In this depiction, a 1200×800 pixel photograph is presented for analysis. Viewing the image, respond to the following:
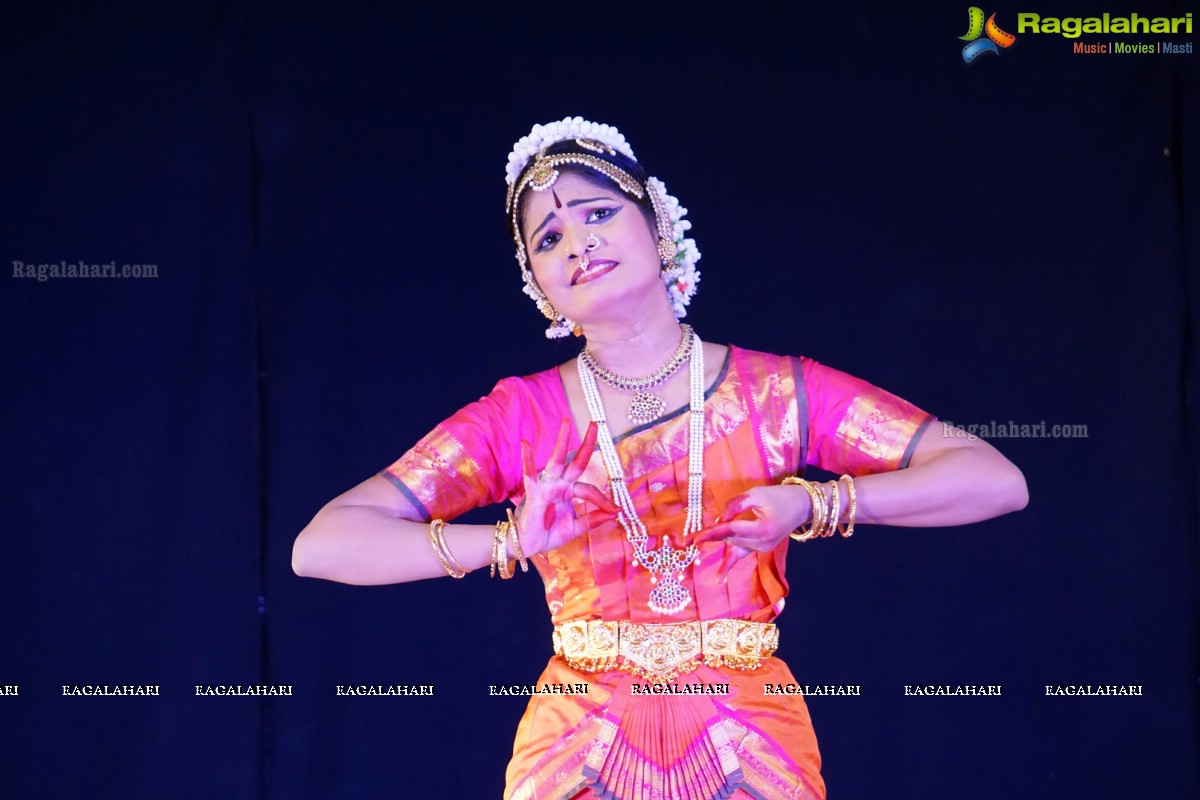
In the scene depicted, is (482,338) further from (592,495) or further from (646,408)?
(592,495)

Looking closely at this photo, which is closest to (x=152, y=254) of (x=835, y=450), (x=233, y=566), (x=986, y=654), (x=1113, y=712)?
(x=233, y=566)

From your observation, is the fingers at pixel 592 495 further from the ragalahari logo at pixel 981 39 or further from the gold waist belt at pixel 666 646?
the ragalahari logo at pixel 981 39

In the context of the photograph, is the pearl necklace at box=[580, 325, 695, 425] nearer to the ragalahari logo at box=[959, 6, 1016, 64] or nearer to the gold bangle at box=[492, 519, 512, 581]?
the gold bangle at box=[492, 519, 512, 581]

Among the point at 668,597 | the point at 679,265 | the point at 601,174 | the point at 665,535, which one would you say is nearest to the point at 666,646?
the point at 668,597

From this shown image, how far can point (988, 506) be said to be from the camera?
7.83 feet

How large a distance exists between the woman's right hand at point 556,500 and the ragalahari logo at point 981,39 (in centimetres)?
170

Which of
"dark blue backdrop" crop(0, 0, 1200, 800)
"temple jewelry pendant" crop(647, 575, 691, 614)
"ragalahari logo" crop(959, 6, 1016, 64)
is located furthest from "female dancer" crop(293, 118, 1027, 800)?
"ragalahari logo" crop(959, 6, 1016, 64)

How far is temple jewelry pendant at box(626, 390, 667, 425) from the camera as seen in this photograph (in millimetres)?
2531

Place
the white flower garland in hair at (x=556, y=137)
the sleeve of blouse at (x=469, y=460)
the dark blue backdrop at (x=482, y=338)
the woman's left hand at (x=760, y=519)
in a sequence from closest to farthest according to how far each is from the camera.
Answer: the woman's left hand at (x=760, y=519), the sleeve of blouse at (x=469, y=460), the white flower garland in hair at (x=556, y=137), the dark blue backdrop at (x=482, y=338)

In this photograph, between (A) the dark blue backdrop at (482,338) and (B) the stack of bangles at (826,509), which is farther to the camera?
(A) the dark blue backdrop at (482,338)

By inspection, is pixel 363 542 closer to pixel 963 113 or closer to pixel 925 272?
pixel 925 272

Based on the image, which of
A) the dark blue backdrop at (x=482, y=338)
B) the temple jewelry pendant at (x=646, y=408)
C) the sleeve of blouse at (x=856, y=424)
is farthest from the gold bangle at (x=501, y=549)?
the dark blue backdrop at (x=482, y=338)

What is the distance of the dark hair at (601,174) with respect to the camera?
8.51ft

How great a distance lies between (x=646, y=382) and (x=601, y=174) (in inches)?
16.3
